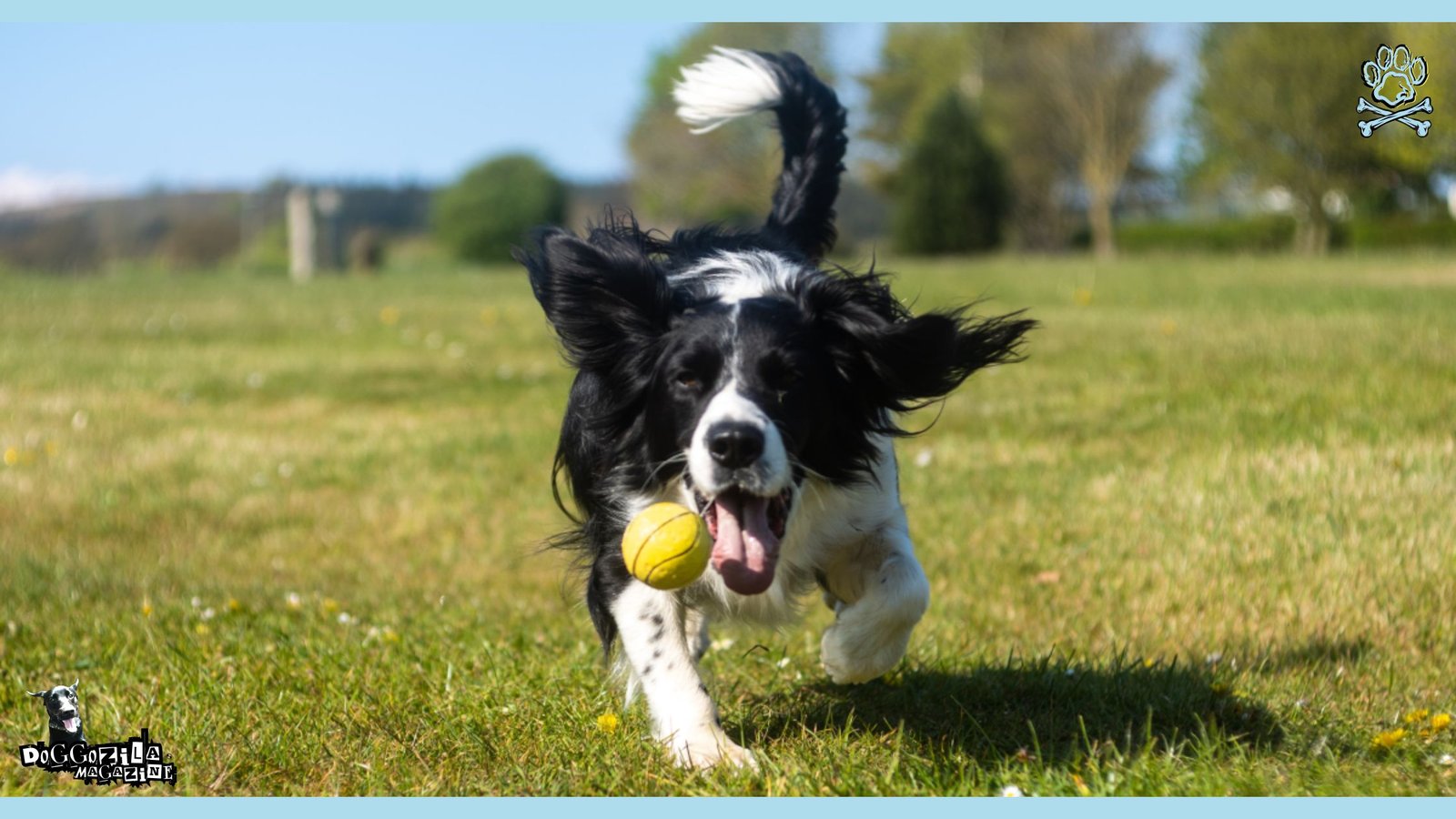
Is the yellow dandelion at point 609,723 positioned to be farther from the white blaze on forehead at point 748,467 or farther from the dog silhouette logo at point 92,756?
the dog silhouette logo at point 92,756

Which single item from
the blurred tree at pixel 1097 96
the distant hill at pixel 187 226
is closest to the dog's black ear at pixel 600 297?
the distant hill at pixel 187 226

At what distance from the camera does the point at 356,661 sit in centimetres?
427

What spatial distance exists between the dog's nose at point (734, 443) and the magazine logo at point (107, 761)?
144 centimetres

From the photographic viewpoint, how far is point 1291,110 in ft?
78.7

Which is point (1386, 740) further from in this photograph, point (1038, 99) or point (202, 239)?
point (1038, 99)

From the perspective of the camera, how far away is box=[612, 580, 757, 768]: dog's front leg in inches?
129

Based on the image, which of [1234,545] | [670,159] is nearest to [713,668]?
[1234,545]

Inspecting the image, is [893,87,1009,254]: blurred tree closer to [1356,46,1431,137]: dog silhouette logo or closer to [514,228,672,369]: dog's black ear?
[1356,46,1431,137]: dog silhouette logo

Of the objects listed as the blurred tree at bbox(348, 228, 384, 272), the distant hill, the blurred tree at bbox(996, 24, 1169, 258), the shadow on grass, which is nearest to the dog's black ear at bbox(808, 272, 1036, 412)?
the shadow on grass

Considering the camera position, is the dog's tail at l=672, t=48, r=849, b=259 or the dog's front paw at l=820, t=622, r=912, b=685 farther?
the dog's tail at l=672, t=48, r=849, b=259

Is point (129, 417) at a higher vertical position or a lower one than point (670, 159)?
lower

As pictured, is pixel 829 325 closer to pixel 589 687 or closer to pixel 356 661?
pixel 589 687

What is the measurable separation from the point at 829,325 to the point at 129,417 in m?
6.28

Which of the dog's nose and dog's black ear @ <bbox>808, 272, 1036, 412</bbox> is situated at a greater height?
dog's black ear @ <bbox>808, 272, 1036, 412</bbox>
